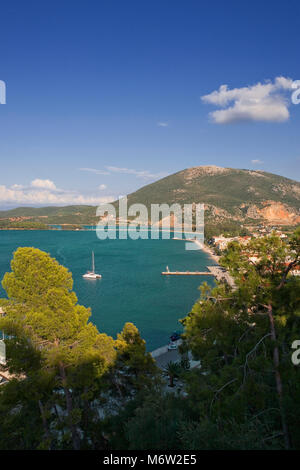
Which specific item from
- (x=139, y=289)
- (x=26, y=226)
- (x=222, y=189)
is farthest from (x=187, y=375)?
(x=222, y=189)

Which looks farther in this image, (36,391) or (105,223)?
(105,223)

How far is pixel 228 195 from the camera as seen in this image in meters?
152

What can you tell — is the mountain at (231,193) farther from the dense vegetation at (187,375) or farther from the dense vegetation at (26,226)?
the dense vegetation at (187,375)

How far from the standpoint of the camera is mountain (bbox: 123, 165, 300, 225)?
436 feet

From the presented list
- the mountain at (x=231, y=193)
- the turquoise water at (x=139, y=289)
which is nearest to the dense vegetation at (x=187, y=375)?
the turquoise water at (x=139, y=289)

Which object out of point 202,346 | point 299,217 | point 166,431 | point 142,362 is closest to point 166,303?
point 142,362

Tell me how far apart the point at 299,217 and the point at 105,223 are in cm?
9686

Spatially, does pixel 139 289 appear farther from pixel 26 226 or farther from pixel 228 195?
pixel 228 195

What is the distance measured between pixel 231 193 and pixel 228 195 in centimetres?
370

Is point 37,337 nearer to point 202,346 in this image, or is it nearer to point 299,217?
point 202,346
